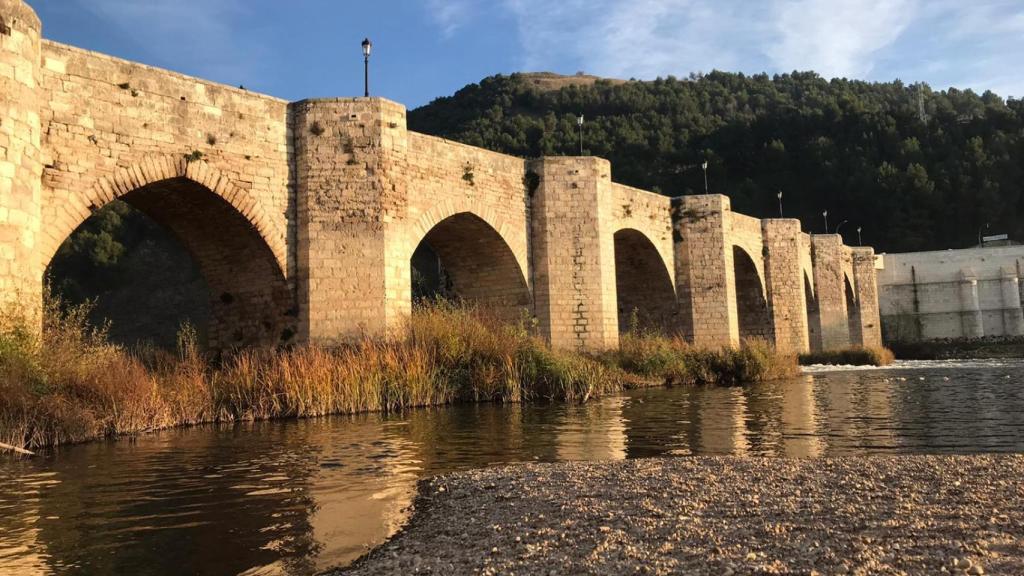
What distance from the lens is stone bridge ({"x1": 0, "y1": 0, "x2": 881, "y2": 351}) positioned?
10820 millimetres

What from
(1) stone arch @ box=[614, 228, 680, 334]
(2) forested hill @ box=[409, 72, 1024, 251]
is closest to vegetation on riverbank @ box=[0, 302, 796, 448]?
(1) stone arch @ box=[614, 228, 680, 334]

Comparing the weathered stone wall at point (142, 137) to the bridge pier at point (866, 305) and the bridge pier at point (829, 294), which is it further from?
the bridge pier at point (866, 305)

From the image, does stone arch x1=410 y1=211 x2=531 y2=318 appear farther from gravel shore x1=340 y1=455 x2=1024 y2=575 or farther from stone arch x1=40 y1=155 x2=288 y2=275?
gravel shore x1=340 y1=455 x2=1024 y2=575

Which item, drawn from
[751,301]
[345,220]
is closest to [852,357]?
[751,301]

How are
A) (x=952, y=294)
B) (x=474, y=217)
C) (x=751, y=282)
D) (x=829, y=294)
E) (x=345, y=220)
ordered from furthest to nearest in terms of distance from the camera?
(x=952, y=294) < (x=829, y=294) < (x=751, y=282) < (x=474, y=217) < (x=345, y=220)

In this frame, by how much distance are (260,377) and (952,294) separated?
44.4m

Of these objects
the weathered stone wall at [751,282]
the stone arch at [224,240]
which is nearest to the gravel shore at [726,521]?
the stone arch at [224,240]

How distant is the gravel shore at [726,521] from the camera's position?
313cm

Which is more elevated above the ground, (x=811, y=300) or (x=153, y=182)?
(x=153, y=182)

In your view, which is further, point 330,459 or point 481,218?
point 481,218

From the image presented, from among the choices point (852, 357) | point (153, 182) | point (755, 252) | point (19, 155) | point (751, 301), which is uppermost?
point (755, 252)

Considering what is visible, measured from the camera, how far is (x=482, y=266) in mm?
19141

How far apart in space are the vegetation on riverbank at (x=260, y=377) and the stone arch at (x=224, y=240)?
2.19 feet

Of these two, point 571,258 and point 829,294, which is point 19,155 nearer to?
point 571,258
